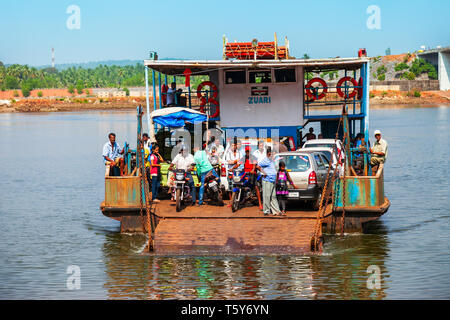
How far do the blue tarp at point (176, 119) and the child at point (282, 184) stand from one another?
3954mm

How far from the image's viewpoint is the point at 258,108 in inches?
869

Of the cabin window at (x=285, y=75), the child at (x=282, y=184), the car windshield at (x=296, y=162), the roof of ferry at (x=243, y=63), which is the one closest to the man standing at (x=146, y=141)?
the roof of ferry at (x=243, y=63)

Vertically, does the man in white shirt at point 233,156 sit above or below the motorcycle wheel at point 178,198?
above

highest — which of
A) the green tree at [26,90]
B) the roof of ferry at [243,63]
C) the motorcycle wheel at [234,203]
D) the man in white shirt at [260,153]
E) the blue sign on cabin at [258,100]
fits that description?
the green tree at [26,90]

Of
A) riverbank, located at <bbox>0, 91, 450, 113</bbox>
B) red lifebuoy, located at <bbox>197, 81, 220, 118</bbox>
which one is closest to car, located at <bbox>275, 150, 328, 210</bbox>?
red lifebuoy, located at <bbox>197, 81, 220, 118</bbox>

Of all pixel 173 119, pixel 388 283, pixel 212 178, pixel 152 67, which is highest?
pixel 152 67

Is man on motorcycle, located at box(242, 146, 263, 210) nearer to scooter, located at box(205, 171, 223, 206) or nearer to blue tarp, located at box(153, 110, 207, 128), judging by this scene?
scooter, located at box(205, 171, 223, 206)

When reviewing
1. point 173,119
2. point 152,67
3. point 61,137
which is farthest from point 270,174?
point 61,137

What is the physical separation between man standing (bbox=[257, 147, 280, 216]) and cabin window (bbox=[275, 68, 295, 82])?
7.15 m

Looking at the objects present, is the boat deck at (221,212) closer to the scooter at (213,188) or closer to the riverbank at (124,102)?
the scooter at (213,188)

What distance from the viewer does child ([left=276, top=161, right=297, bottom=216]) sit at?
15.3 meters

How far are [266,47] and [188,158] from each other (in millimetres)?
8637

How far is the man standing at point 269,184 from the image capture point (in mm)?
15258

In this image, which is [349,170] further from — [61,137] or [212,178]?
[61,137]
